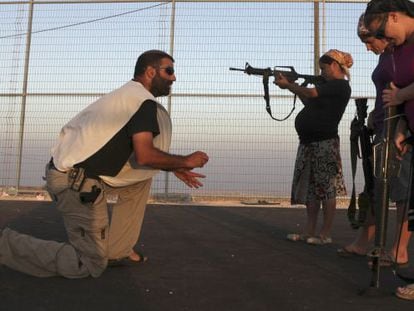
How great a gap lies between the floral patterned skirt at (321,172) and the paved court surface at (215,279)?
42cm

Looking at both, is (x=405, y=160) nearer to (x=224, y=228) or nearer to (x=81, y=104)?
(x=224, y=228)

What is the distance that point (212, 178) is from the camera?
7.76m

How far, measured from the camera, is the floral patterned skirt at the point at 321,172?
442 cm

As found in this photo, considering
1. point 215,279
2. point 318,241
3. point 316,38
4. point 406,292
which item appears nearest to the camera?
point 406,292

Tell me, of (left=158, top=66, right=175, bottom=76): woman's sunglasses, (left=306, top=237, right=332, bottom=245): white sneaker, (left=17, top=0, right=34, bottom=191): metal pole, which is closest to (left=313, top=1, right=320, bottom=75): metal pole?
(left=306, top=237, right=332, bottom=245): white sneaker

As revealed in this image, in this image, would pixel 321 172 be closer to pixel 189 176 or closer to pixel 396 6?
pixel 189 176

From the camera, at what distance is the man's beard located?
134 inches

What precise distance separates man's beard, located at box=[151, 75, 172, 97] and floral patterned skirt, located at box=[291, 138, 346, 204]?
1584 millimetres

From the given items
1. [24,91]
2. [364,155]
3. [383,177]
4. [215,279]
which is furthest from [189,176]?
[24,91]

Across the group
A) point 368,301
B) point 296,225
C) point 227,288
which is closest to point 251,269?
point 227,288

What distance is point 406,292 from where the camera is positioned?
2727 millimetres

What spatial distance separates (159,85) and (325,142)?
1663 millimetres

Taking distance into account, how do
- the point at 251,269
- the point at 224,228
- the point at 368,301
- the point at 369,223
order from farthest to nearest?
the point at 224,228 → the point at 369,223 → the point at 251,269 → the point at 368,301

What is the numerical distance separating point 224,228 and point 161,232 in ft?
2.12
